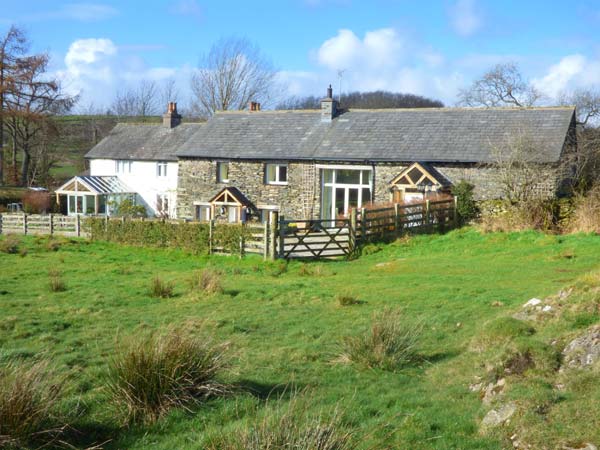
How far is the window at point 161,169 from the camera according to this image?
44.2 m

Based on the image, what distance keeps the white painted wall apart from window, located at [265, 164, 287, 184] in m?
11.0

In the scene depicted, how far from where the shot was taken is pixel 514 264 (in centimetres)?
1786

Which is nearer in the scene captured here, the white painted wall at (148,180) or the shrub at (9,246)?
the shrub at (9,246)

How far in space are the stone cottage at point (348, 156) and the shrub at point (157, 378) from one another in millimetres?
23288

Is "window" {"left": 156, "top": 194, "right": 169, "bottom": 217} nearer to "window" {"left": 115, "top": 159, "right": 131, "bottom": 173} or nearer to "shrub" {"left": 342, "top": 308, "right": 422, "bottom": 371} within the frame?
"window" {"left": 115, "top": 159, "right": 131, "bottom": 173}

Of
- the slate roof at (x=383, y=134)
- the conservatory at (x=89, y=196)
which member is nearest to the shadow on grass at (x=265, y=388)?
the slate roof at (x=383, y=134)

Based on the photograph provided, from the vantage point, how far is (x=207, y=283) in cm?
1481

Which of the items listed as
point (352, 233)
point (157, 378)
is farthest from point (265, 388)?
point (352, 233)

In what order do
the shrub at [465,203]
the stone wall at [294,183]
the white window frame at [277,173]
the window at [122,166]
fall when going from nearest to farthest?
the shrub at [465,203] → the stone wall at [294,183] → the white window frame at [277,173] → the window at [122,166]

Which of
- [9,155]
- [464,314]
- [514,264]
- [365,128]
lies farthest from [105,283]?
[9,155]

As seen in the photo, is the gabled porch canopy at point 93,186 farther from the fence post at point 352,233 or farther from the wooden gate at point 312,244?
the fence post at point 352,233

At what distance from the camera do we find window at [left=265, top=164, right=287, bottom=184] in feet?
111

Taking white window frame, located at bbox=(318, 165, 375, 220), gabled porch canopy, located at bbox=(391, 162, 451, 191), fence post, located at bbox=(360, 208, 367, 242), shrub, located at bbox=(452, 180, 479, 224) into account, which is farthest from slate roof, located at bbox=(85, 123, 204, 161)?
fence post, located at bbox=(360, 208, 367, 242)

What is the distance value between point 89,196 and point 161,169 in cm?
509
